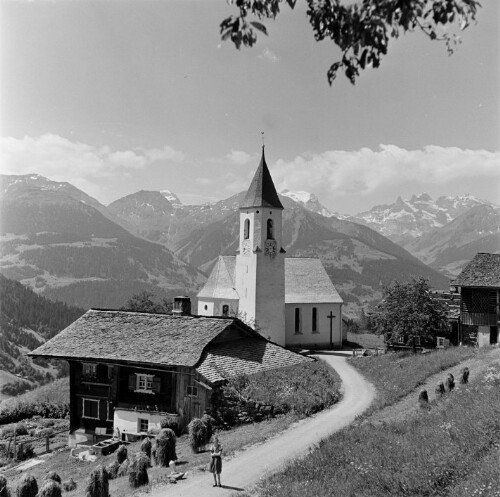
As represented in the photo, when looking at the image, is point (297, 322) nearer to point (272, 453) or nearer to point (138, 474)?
point (272, 453)

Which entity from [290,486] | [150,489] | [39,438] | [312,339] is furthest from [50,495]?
[312,339]

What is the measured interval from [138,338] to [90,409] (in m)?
5.75

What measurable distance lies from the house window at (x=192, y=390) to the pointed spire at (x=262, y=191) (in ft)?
86.8

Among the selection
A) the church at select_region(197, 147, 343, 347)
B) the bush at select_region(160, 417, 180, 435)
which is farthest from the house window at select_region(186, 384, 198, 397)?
the church at select_region(197, 147, 343, 347)

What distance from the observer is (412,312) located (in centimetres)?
4422

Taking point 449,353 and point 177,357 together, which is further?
point 449,353

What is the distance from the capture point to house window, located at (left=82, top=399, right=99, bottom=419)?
35969 millimetres

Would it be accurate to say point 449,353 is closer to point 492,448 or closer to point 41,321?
point 492,448

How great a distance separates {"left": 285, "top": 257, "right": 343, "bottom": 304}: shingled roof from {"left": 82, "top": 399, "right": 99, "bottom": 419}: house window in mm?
27404

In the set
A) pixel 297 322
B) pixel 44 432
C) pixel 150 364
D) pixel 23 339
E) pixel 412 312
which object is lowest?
pixel 23 339

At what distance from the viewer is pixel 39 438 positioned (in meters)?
38.2

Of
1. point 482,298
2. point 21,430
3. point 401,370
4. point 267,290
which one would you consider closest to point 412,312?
point 401,370

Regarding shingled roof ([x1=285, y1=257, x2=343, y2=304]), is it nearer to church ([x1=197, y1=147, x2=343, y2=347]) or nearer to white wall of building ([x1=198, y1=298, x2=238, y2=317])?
church ([x1=197, y1=147, x2=343, y2=347])

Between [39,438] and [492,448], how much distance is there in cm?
3378
